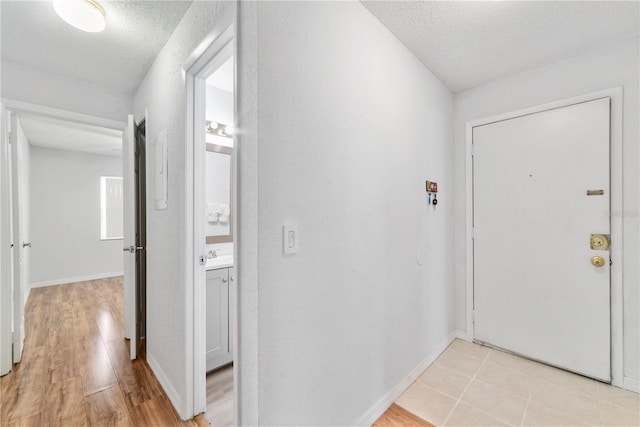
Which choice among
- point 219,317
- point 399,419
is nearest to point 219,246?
point 219,317

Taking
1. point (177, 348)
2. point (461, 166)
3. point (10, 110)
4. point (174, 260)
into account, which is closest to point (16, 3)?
point (10, 110)

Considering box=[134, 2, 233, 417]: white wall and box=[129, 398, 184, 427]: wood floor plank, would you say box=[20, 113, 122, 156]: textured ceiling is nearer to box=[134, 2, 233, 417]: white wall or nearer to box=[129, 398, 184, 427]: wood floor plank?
box=[134, 2, 233, 417]: white wall

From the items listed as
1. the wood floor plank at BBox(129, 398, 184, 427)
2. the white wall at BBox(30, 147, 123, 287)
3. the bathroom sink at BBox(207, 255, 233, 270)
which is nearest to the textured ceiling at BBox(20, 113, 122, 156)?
the white wall at BBox(30, 147, 123, 287)

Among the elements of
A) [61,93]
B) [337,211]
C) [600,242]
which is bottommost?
[600,242]

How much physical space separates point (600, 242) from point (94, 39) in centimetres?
391

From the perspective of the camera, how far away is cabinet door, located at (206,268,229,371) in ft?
6.65

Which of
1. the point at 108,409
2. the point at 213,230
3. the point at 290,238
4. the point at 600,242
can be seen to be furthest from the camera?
the point at 213,230

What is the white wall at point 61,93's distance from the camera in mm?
2084

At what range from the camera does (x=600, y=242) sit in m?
1.96

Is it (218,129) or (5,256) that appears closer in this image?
(5,256)

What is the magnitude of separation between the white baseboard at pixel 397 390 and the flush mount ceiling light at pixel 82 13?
2713mm

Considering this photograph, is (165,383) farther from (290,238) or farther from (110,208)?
(110,208)

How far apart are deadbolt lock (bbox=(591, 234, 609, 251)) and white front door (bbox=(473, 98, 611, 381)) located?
1.1 inches

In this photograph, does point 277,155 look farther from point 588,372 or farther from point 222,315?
point 588,372
